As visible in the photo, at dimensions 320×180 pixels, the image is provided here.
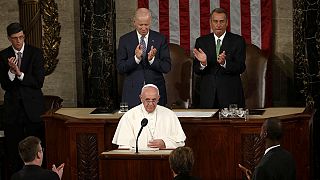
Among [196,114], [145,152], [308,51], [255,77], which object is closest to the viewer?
[145,152]

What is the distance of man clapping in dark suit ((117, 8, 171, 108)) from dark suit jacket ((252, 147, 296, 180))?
11.4ft

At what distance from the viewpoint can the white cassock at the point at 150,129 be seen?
972cm

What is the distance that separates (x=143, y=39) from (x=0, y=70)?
190 centimetres

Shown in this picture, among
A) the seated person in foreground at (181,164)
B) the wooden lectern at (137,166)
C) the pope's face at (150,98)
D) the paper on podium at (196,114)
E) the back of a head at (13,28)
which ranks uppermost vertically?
the back of a head at (13,28)

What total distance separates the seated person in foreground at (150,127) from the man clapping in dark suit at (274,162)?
2.11 meters

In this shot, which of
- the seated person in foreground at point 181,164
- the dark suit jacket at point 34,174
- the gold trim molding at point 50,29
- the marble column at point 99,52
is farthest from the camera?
the gold trim molding at point 50,29

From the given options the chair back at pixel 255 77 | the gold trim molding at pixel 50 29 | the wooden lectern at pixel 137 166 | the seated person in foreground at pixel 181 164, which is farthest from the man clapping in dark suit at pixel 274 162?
the gold trim molding at pixel 50 29

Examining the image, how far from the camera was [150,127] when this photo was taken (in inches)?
388

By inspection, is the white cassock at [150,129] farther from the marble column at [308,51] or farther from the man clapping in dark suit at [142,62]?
the marble column at [308,51]

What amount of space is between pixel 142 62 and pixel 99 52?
2.45 meters

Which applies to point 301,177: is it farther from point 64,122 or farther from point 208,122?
point 64,122

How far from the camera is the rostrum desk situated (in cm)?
998

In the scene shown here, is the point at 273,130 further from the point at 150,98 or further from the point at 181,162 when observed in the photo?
the point at 150,98

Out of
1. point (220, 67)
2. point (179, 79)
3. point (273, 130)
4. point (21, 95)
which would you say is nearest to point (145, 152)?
point (273, 130)
